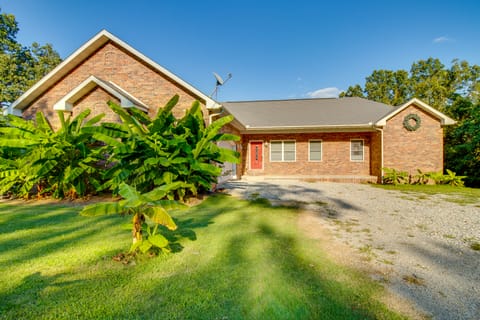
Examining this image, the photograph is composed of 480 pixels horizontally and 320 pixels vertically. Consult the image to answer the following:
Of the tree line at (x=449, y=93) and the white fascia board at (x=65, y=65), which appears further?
the tree line at (x=449, y=93)

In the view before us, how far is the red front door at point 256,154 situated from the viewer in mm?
15023

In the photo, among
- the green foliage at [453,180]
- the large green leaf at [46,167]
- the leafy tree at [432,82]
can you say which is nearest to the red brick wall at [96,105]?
the large green leaf at [46,167]

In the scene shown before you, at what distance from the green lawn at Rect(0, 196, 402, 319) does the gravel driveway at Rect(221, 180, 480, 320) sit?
0.56m

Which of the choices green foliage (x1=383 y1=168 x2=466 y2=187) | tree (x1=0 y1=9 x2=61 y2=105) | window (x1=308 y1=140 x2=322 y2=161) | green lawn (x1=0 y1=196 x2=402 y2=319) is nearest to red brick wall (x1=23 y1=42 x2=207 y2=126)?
green lawn (x1=0 y1=196 x2=402 y2=319)

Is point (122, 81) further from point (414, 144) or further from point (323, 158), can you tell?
point (414, 144)

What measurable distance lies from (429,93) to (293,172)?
89.3ft

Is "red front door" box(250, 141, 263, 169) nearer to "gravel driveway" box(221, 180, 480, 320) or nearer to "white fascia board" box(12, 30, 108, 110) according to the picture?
"gravel driveway" box(221, 180, 480, 320)

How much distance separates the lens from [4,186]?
700 centimetres

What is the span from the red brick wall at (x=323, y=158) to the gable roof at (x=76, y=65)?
7.38 metres

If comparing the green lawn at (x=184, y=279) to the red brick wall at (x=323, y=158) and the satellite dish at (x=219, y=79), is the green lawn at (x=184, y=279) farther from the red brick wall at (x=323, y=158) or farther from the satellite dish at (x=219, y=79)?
the red brick wall at (x=323, y=158)

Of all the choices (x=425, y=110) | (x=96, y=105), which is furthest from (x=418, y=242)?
(x=425, y=110)

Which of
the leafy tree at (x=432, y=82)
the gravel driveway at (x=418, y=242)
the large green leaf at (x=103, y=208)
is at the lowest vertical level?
the gravel driveway at (x=418, y=242)

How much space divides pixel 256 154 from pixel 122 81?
879cm

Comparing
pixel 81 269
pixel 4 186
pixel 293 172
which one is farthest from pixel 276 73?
pixel 81 269
